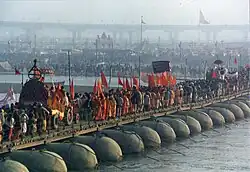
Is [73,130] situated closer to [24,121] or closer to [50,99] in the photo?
[50,99]

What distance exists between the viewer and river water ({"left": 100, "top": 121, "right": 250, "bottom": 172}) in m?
30.5

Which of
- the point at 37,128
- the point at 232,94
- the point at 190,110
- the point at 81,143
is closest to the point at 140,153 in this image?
the point at 81,143

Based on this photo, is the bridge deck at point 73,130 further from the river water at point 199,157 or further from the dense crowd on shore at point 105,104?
the river water at point 199,157

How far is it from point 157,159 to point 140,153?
0.75 m

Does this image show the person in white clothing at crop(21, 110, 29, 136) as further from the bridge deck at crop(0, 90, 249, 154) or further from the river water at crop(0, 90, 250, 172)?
the river water at crop(0, 90, 250, 172)

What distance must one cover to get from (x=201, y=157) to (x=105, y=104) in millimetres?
5019

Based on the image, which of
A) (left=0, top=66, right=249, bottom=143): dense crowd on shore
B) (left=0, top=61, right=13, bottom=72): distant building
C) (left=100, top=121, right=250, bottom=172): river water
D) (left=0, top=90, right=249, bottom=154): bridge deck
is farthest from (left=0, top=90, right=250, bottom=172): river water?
(left=0, top=61, right=13, bottom=72): distant building

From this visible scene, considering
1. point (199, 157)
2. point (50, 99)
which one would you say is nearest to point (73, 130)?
point (50, 99)

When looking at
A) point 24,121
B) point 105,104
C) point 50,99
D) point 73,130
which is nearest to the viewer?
point 24,121

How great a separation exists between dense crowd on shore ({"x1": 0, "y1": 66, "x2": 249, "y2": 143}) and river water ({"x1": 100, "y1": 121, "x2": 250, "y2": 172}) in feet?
7.31

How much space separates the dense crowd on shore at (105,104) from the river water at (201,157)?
2228mm

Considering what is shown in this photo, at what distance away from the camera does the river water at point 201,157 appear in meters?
30.5

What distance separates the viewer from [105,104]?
1246 inches

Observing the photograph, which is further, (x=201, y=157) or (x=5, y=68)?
(x=5, y=68)
